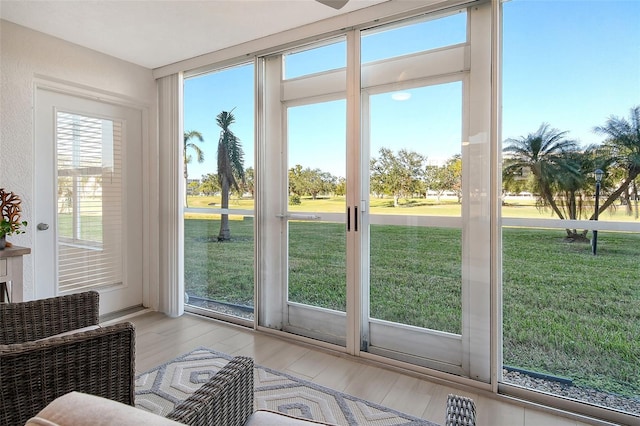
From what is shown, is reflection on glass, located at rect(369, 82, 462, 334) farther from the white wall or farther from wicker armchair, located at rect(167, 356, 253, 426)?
the white wall

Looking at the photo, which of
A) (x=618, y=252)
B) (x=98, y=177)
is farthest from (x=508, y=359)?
(x=98, y=177)

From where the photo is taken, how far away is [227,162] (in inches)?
131

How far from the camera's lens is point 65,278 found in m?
3.07

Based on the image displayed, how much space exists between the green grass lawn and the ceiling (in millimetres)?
1605

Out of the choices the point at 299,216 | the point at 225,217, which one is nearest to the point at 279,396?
the point at 299,216

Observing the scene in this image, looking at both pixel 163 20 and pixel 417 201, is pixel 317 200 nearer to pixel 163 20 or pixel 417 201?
pixel 417 201

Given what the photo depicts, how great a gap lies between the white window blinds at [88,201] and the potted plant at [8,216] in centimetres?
54

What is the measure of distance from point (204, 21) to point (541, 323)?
312cm

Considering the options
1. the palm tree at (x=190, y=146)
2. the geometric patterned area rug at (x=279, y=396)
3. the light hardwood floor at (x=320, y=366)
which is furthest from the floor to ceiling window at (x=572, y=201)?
the palm tree at (x=190, y=146)

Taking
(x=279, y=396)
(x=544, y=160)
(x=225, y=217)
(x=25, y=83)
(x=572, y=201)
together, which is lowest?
(x=279, y=396)

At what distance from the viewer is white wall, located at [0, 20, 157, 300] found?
256cm

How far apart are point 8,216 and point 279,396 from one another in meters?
2.24

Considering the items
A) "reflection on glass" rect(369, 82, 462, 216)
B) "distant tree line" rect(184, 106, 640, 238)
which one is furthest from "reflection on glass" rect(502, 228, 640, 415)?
"reflection on glass" rect(369, 82, 462, 216)

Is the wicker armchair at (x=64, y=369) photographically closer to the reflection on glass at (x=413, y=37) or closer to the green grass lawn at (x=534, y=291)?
the green grass lawn at (x=534, y=291)
